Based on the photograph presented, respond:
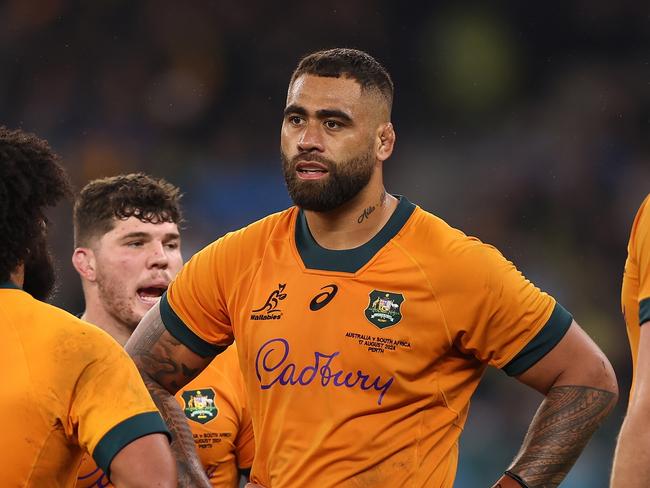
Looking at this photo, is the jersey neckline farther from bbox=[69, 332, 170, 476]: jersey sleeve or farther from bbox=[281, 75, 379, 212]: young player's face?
bbox=[69, 332, 170, 476]: jersey sleeve

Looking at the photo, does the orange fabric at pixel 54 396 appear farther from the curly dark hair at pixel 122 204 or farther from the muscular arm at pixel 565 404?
the curly dark hair at pixel 122 204

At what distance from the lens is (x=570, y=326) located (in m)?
3.67

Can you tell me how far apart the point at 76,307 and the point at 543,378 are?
5.54 m

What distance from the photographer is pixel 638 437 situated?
2.77 meters

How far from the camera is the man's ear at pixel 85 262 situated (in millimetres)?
5426

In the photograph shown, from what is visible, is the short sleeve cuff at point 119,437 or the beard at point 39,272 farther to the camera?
the beard at point 39,272

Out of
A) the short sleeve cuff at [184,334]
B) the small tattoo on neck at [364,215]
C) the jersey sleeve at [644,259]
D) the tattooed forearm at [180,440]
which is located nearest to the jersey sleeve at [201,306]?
the short sleeve cuff at [184,334]

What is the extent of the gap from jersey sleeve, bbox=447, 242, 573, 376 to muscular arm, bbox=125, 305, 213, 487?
0.98 m

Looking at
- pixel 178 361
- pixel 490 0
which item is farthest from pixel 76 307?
pixel 178 361

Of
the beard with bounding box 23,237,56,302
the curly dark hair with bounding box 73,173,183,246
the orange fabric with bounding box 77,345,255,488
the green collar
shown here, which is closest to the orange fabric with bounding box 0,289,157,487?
the green collar

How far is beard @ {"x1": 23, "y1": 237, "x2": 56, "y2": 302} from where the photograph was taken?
314cm

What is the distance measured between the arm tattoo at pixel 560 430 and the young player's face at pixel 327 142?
0.92 meters

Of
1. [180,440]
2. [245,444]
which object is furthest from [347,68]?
[245,444]

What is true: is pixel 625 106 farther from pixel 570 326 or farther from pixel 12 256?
pixel 12 256
